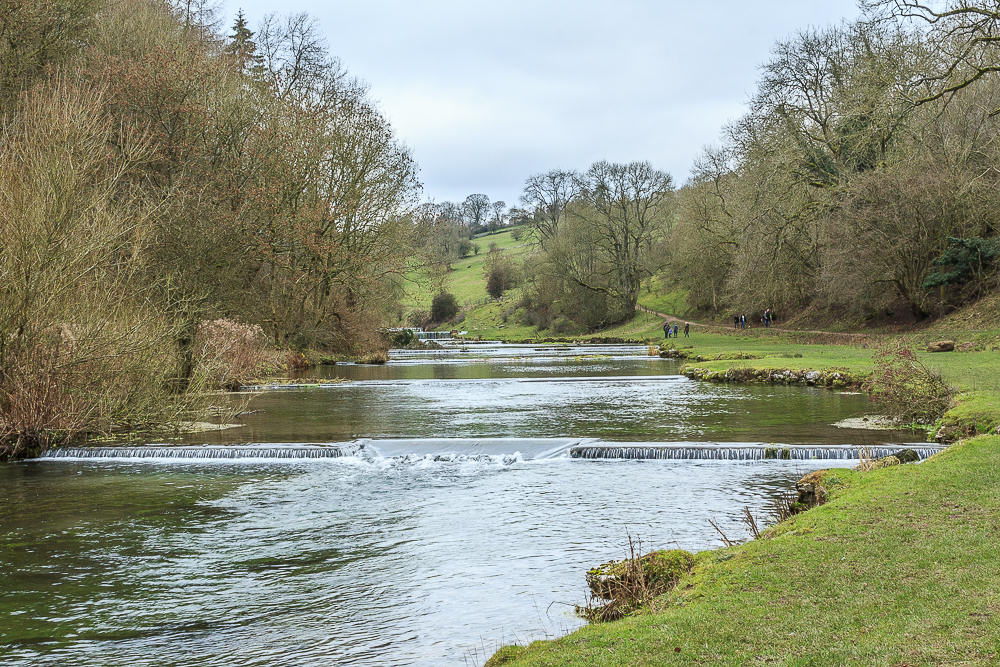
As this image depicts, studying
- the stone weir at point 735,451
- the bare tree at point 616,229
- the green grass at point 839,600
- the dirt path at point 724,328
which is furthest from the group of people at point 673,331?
the green grass at point 839,600

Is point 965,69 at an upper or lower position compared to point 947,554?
upper

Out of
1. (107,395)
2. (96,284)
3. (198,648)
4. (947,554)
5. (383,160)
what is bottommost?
(198,648)

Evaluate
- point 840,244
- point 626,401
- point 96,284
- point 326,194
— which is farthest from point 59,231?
point 840,244

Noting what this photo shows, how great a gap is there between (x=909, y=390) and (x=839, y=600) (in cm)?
1506

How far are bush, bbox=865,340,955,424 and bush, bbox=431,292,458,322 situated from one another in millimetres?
84163

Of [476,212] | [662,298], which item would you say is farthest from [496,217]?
[662,298]

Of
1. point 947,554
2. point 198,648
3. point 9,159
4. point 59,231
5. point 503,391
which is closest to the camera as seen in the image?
point 947,554

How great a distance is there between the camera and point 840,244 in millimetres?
43188

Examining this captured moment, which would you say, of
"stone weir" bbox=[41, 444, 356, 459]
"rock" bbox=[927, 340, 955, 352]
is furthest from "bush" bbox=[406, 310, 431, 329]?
"stone weir" bbox=[41, 444, 356, 459]

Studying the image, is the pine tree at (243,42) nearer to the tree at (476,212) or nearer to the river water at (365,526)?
the river water at (365,526)

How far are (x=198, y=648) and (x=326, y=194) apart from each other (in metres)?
37.8

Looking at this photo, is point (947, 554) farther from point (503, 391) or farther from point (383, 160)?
point (383, 160)

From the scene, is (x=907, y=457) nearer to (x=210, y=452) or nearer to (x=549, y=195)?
(x=210, y=452)

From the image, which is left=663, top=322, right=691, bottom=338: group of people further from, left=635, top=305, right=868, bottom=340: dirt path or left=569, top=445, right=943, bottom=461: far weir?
left=569, top=445, right=943, bottom=461: far weir
